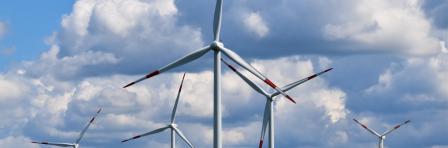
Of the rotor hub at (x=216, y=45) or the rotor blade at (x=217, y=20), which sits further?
the rotor blade at (x=217, y=20)

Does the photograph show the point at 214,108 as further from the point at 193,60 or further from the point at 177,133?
the point at 177,133

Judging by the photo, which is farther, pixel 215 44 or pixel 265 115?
pixel 265 115

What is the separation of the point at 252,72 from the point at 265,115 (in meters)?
41.1

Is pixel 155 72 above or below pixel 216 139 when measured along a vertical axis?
above

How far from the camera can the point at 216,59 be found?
11250 cm

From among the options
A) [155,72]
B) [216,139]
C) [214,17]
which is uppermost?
[214,17]

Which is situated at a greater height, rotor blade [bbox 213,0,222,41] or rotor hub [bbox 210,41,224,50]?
rotor blade [bbox 213,0,222,41]

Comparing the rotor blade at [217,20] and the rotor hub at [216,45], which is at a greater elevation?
the rotor blade at [217,20]

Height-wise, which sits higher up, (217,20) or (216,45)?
(217,20)

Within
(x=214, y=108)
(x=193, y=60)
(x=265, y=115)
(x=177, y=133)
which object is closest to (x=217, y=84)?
(x=214, y=108)

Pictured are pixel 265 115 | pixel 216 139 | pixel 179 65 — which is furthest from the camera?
pixel 265 115

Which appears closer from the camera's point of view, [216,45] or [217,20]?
[216,45]

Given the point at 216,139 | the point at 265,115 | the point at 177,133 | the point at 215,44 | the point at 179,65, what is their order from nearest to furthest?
the point at 216,139, the point at 215,44, the point at 179,65, the point at 265,115, the point at 177,133

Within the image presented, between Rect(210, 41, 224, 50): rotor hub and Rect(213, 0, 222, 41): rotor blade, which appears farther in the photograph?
Rect(213, 0, 222, 41): rotor blade
